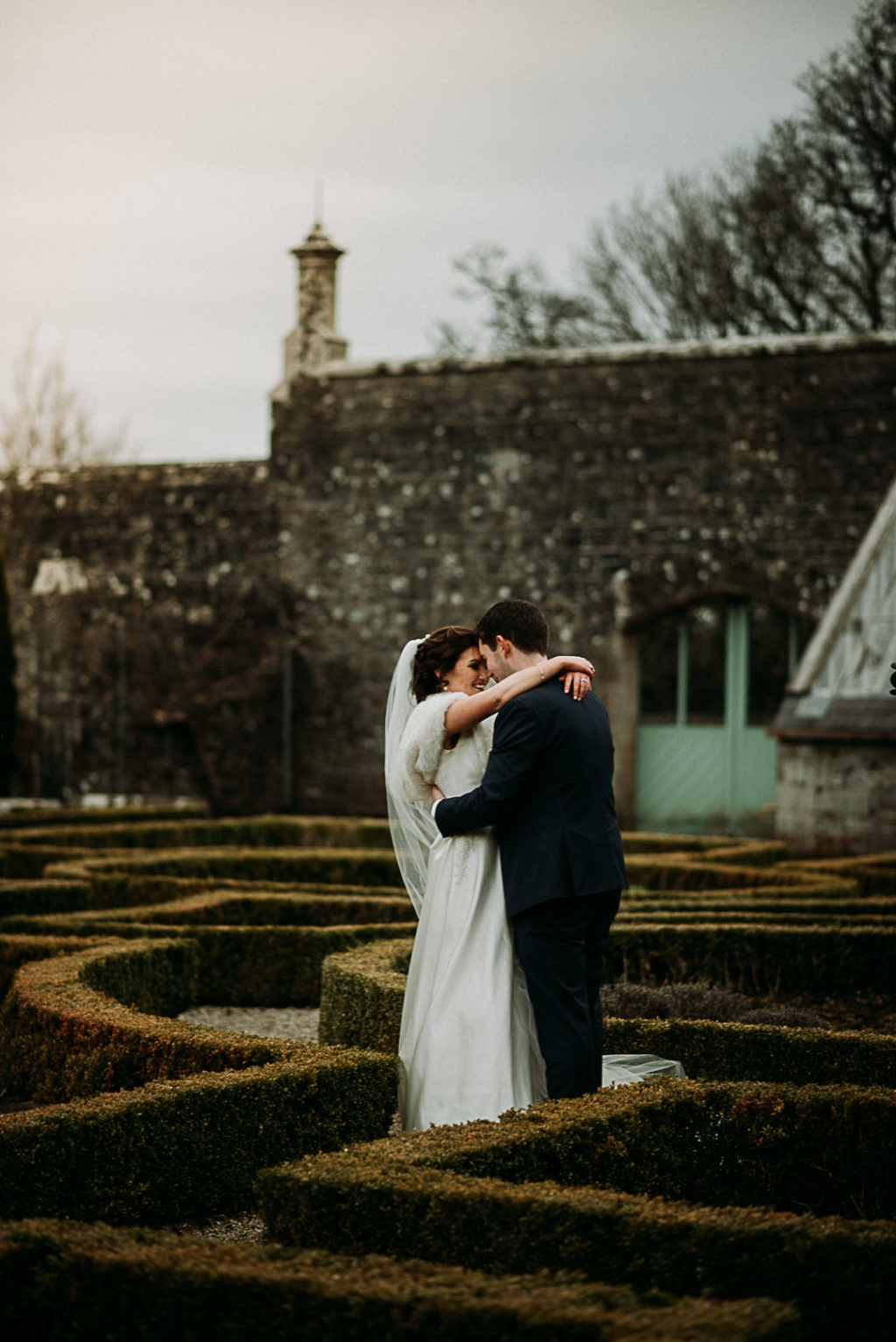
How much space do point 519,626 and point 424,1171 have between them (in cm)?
173

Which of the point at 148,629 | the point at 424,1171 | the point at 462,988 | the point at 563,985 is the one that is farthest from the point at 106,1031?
the point at 148,629

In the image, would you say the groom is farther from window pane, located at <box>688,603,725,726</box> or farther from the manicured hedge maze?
window pane, located at <box>688,603,725,726</box>

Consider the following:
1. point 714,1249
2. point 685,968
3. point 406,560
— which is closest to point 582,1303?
point 714,1249

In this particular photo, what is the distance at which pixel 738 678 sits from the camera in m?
16.1

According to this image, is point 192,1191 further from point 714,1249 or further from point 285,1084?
point 714,1249

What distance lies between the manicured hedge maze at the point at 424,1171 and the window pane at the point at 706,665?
389 inches

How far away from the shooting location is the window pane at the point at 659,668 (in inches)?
647

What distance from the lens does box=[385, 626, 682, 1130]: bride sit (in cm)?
403

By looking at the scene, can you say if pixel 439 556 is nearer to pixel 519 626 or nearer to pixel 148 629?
pixel 148 629

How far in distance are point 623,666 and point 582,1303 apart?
1406 cm

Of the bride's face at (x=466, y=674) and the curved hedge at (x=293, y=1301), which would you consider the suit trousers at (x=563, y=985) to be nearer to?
the bride's face at (x=466, y=674)

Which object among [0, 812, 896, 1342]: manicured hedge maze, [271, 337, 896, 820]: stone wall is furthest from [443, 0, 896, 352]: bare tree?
[0, 812, 896, 1342]: manicured hedge maze

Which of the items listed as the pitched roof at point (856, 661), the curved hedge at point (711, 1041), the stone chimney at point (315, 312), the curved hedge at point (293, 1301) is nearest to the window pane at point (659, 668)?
the pitched roof at point (856, 661)

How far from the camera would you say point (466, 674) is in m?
4.50
